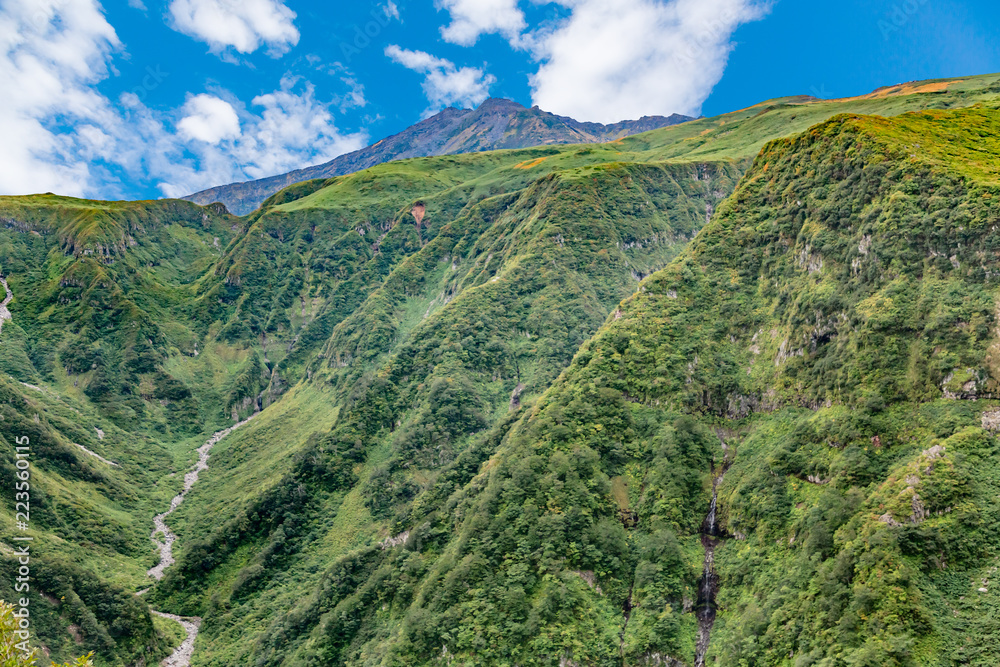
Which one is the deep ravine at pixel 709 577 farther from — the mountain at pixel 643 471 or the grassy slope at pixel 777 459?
the grassy slope at pixel 777 459

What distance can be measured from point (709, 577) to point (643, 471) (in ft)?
48.0

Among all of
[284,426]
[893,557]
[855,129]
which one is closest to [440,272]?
[284,426]

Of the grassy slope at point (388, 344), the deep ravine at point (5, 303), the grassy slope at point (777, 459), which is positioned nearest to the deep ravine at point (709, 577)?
the grassy slope at point (777, 459)

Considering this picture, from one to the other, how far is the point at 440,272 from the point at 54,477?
112658mm

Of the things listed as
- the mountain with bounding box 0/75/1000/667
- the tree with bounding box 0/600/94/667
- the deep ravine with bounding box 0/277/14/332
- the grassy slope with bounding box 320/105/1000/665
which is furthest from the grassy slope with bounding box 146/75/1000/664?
the deep ravine with bounding box 0/277/14/332

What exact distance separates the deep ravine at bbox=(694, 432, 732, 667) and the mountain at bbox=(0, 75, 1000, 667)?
24cm

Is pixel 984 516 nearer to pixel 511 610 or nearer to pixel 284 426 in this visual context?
pixel 511 610

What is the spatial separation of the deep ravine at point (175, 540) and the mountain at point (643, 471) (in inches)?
64.4

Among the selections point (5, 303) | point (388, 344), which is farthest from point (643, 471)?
point (5, 303)

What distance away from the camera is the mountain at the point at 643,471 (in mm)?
44281

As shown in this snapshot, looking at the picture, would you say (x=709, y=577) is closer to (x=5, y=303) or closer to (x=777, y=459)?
(x=777, y=459)

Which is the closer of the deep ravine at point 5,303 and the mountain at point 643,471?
the mountain at point 643,471

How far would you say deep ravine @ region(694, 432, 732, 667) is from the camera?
51.6m

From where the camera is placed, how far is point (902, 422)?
48.8m
